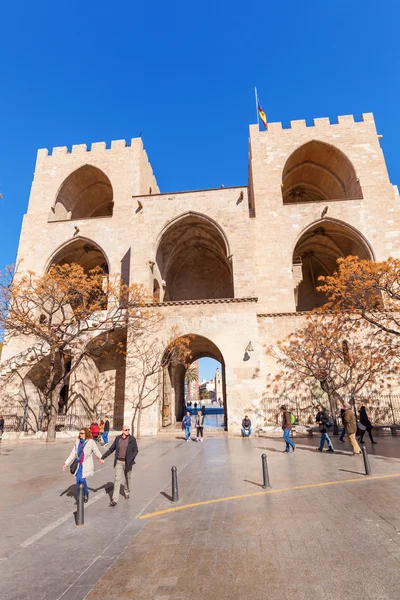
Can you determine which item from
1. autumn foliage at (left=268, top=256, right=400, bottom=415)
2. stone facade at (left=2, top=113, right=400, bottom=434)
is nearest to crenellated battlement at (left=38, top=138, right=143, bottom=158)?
stone facade at (left=2, top=113, right=400, bottom=434)

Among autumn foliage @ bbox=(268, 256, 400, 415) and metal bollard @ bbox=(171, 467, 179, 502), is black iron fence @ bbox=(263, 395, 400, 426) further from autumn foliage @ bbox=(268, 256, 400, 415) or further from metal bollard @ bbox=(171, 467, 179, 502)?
metal bollard @ bbox=(171, 467, 179, 502)

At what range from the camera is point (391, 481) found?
6762mm

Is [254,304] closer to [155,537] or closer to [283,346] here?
[283,346]

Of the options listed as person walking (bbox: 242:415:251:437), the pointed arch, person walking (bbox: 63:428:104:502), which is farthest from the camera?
the pointed arch

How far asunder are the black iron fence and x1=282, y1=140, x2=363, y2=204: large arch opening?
1289 cm

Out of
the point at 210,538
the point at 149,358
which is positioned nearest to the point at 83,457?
the point at 210,538

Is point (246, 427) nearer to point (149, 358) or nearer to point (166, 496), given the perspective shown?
point (149, 358)

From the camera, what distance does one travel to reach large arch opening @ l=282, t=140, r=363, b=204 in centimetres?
2327

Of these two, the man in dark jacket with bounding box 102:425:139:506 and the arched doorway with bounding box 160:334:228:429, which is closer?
the man in dark jacket with bounding box 102:425:139:506

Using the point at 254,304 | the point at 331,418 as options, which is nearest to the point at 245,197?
the point at 254,304

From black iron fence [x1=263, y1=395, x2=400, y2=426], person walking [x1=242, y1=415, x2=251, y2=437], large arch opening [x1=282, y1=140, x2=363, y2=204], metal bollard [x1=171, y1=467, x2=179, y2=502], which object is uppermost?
large arch opening [x1=282, y1=140, x2=363, y2=204]

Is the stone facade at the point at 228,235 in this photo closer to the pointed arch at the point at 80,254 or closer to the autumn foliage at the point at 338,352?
the pointed arch at the point at 80,254

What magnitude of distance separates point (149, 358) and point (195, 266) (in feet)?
37.0

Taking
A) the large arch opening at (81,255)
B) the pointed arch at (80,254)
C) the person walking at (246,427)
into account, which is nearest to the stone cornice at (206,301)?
the large arch opening at (81,255)
